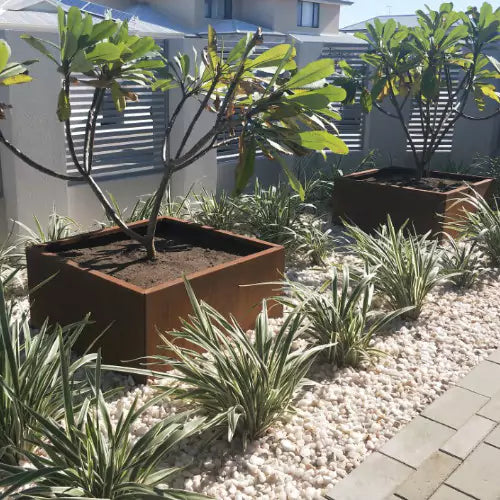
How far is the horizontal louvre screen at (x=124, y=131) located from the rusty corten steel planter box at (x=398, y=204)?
1.97 metres

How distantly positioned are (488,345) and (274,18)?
2312cm

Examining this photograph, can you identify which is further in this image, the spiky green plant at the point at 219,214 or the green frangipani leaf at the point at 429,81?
the green frangipani leaf at the point at 429,81

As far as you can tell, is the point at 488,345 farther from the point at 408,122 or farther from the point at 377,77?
the point at 408,122

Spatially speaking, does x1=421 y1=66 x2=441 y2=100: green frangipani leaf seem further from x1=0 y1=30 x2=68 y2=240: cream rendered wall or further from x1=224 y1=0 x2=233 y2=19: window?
x1=224 y1=0 x2=233 y2=19: window

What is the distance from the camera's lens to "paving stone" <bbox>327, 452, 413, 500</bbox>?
2379 mm

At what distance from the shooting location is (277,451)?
104 inches

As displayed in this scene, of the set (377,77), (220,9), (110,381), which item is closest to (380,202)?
(377,77)

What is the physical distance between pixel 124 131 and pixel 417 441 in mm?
4381

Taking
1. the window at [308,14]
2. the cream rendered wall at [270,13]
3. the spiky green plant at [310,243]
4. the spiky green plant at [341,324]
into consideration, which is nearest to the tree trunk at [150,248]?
the spiky green plant at [341,324]

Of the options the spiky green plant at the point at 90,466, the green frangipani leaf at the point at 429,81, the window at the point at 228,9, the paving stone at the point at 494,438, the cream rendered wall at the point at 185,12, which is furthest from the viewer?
the window at the point at 228,9

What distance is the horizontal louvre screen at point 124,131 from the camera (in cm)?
571

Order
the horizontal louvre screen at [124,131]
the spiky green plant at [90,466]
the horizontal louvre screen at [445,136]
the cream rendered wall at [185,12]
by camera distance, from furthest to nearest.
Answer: the cream rendered wall at [185,12], the horizontal louvre screen at [445,136], the horizontal louvre screen at [124,131], the spiky green plant at [90,466]

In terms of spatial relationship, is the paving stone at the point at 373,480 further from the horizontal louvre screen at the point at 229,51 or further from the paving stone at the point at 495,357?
the horizontal louvre screen at the point at 229,51

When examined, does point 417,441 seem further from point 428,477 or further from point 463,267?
point 463,267
